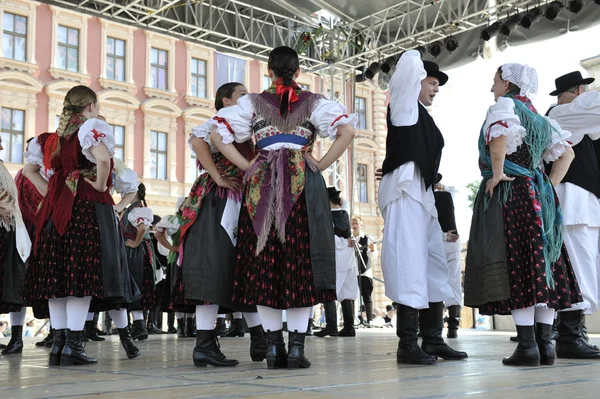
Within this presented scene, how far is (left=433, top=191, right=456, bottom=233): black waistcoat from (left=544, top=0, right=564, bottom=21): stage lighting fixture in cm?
A: 455

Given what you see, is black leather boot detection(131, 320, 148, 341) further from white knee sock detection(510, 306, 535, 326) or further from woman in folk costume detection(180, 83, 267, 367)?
white knee sock detection(510, 306, 535, 326)

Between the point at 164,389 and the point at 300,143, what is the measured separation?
151 cm

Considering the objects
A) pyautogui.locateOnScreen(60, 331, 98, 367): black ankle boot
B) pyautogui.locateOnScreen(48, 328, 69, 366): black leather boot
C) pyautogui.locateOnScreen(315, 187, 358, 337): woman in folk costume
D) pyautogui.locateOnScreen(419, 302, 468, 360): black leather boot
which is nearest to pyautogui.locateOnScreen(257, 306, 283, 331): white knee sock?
pyautogui.locateOnScreen(419, 302, 468, 360): black leather boot

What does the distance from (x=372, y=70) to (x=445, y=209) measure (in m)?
6.46

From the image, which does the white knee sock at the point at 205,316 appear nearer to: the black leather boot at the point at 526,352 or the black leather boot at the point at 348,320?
the black leather boot at the point at 526,352

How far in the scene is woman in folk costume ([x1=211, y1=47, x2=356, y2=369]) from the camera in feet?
11.6

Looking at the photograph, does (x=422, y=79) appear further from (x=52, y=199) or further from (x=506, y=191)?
(x=52, y=199)

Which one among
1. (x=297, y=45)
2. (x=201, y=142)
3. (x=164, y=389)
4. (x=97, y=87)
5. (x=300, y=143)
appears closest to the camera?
(x=164, y=389)

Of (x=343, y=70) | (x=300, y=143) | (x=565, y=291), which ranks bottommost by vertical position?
(x=565, y=291)

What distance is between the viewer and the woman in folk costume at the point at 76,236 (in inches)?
159

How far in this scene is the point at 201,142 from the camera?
12.9 ft

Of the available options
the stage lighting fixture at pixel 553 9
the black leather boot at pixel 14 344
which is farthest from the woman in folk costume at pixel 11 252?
the stage lighting fixture at pixel 553 9

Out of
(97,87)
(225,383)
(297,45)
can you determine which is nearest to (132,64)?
(97,87)

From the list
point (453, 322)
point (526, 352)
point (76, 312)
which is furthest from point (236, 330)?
point (526, 352)
